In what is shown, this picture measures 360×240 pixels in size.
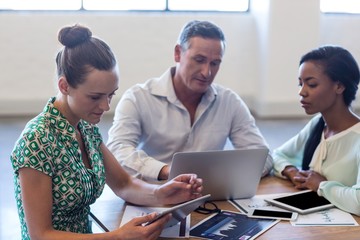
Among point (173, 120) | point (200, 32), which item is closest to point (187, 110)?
point (173, 120)

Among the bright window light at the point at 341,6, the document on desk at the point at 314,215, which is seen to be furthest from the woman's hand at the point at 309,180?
the bright window light at the point at 341,6

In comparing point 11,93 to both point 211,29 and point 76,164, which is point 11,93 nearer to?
point 211,29

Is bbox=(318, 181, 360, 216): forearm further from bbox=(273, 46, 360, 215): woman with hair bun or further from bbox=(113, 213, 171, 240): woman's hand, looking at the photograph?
bbox=(113, 213, 171, 240): woman's hand

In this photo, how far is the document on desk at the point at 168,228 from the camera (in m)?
1.71

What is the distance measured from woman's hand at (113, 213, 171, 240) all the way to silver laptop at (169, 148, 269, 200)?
29 centimetres

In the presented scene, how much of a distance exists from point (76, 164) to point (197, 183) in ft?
1.29

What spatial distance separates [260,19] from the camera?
6305 millimetres

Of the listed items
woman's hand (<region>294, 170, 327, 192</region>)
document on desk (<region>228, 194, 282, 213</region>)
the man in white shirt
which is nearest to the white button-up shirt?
the man in white shirt

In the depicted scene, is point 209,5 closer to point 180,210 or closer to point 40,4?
point 40,4

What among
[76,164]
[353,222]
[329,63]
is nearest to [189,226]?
[76,164]

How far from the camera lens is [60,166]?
5.33ft

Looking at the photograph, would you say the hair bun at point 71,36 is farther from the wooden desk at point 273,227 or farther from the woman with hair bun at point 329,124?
the woman with hair bun at point 329,124

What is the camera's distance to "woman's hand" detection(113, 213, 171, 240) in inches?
61.0

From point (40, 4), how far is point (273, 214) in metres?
4.72
